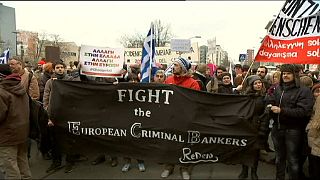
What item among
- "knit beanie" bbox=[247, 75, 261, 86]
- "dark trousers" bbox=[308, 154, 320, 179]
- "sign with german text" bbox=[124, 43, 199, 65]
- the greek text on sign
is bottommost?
"dark trousers" bbox=[308, 154, 320, 179]

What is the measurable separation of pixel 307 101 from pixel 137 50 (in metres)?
12.7

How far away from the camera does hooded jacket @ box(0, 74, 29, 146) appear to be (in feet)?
13.0

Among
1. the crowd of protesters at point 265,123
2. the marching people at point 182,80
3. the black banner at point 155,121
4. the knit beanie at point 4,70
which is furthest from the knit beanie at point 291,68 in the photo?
the knit beanie at point 4,70

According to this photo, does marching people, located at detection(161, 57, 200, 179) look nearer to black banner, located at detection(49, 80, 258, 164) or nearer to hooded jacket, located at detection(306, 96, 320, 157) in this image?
black banner, located at detection(49, 80, 258, 164)

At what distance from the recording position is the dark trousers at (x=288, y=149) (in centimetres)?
439

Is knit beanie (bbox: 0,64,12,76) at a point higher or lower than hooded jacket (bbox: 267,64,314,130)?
higher

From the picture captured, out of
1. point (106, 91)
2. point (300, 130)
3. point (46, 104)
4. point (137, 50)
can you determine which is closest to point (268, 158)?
point (300, 130)

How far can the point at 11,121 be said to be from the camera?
405 cm

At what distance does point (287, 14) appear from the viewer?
5.00 meters

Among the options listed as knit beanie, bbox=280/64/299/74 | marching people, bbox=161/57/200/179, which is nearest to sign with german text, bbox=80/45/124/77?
marching people, bbox=161/57/200/179

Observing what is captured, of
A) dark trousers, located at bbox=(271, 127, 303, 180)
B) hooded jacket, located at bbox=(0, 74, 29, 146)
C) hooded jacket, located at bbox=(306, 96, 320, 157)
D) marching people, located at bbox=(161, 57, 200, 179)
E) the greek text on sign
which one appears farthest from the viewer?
the greek text on sign

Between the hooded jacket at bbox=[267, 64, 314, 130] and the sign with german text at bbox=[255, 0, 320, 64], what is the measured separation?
57 centimetres

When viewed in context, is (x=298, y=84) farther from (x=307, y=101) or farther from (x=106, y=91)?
(x=106, y=91)

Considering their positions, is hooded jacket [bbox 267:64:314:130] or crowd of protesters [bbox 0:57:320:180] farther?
hooded jacket [bbox 267:64:314:130]
